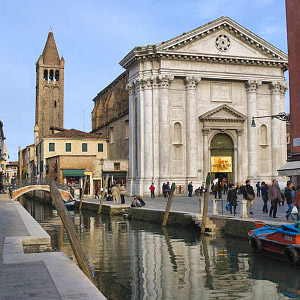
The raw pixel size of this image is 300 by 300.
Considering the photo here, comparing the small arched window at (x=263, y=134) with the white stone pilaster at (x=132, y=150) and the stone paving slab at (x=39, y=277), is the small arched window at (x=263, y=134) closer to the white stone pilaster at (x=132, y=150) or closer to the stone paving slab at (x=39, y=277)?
the white stone pilaster at (x=132, y=150)

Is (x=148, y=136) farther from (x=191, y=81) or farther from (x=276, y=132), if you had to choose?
(x=276, y=132)

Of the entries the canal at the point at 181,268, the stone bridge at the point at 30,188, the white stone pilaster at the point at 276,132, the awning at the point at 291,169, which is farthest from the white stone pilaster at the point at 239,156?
the canal at the point at 181,268

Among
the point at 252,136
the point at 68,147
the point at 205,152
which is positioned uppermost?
the point at 252,136

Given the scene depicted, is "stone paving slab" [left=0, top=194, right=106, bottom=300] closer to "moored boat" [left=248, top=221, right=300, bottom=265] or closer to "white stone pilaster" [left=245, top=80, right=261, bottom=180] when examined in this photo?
"moored boat" [left=248, top=221, right=300, bottom=265]

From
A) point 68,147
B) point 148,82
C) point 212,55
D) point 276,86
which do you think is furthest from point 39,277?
point 68,147

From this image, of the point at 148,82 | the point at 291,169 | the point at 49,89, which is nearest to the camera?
the point at 291,169

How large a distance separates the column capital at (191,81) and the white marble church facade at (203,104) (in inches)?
3.0

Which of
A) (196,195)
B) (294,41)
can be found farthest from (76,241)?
(196,195)

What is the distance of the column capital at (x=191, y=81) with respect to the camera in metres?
35.0

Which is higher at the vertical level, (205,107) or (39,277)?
(205,107)

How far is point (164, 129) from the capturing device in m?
34.4

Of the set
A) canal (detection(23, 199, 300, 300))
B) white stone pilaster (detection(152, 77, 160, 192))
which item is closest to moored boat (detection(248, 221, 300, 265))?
canal (detection(23, 199, 300, 300))

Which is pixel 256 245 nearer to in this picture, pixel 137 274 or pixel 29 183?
pixel 137 274

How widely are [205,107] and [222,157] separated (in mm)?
4285
